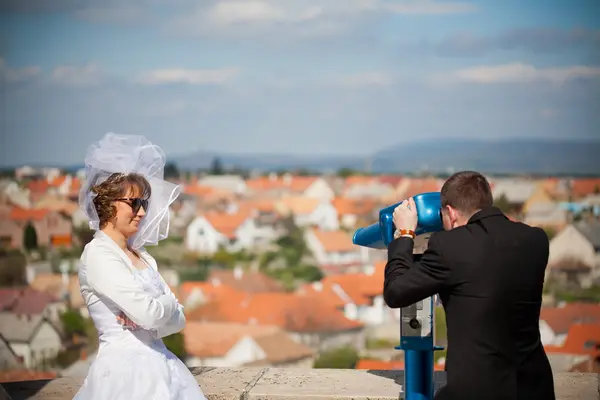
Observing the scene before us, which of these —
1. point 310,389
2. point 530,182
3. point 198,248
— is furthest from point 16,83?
point 310,389

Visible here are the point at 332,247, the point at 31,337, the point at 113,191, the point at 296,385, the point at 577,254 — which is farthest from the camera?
the point at 332,247

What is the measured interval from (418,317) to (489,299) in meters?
0.49

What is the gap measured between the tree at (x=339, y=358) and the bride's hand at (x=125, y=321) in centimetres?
5170

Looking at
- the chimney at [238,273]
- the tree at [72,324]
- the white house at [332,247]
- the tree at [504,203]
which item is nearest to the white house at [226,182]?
the white house at [332,247]

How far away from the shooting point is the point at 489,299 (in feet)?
6.53

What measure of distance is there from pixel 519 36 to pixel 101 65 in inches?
1862

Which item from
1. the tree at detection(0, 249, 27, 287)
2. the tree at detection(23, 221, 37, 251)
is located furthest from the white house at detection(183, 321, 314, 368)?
the tree at detection(23, 221, 37, 251)

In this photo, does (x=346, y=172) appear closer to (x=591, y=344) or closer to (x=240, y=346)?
(x=591, y=344)

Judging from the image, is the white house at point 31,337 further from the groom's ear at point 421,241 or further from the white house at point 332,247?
the groom's ear at point 421,241

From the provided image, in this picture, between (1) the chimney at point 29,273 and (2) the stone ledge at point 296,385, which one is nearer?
(2) the stone ledge at point 296,385

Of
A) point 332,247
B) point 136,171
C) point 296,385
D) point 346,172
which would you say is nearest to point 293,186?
point 346,172

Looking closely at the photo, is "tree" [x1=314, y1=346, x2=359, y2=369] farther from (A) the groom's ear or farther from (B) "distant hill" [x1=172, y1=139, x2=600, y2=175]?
(A) the groom's ear

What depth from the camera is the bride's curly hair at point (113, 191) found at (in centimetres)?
233

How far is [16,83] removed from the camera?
94938 mm
